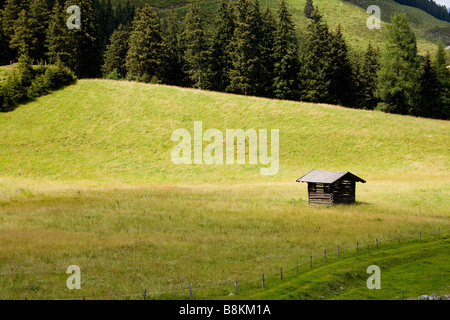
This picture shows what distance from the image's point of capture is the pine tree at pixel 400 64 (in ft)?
246

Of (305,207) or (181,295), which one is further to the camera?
(305,207)

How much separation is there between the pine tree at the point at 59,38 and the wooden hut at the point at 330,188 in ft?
190

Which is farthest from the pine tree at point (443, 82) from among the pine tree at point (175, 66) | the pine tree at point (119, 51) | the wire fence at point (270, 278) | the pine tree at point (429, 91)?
the pine tree at point (119, 51)

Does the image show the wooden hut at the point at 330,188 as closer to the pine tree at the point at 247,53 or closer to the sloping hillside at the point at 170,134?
the sloping hillside at the point at 170,134

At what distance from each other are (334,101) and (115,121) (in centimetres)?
4301

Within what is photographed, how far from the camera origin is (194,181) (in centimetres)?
5312

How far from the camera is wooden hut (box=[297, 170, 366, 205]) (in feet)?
124

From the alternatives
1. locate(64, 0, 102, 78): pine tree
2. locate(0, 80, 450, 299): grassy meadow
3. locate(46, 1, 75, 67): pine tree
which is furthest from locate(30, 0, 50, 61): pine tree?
locate(0, 80, 450, 299): grassy meadow

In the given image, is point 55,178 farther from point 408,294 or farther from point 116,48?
point 116,48

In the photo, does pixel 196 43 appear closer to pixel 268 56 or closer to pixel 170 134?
pixel 268 56

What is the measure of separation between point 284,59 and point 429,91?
2876cm
